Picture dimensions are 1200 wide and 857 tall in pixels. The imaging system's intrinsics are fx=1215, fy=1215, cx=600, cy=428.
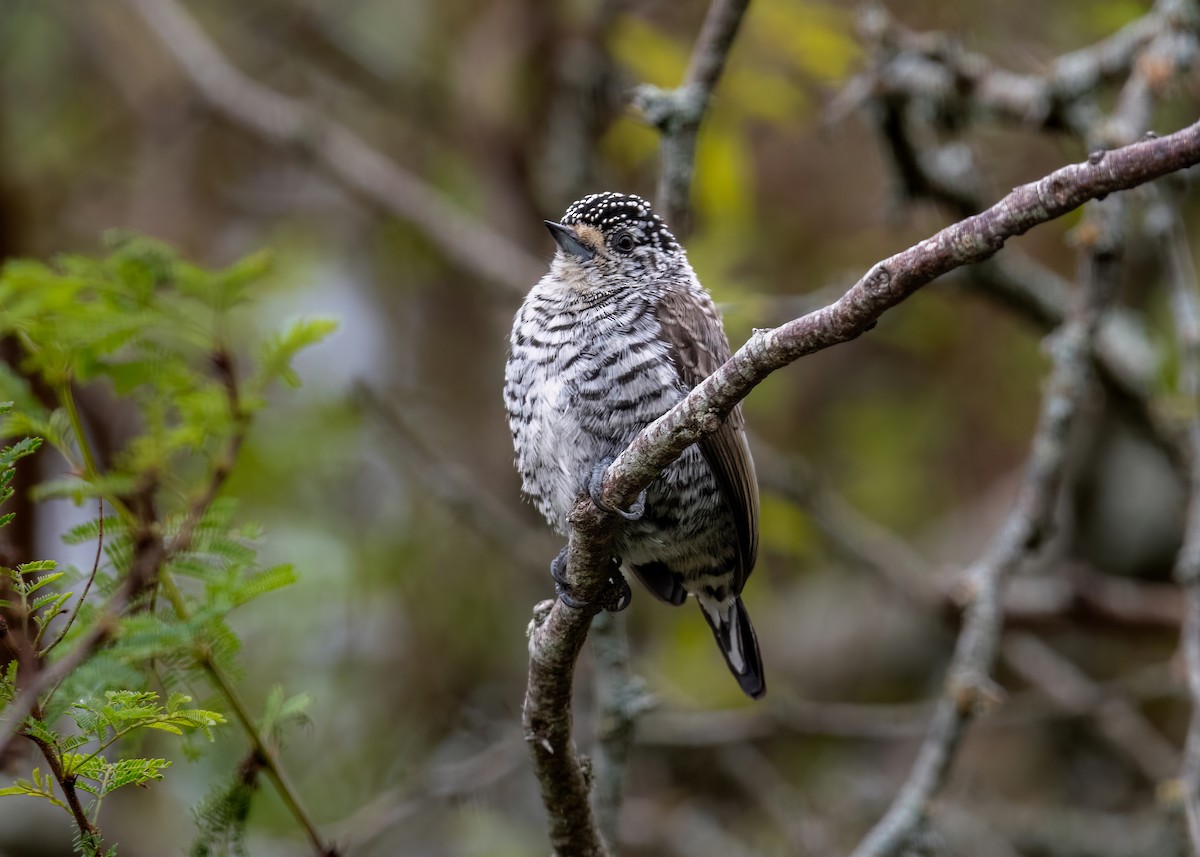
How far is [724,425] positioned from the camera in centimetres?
342

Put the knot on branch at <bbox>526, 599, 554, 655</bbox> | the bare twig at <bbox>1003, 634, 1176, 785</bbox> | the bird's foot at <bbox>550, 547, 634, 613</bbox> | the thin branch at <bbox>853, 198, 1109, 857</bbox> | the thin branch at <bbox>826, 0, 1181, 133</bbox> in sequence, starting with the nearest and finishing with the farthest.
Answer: the bird's foot at <bbox>550, 547, 634, 613</bbox>, the knot on branch at <bbox>526, 599, 554, 655</bbox>, the thin branch at <bbox>853, 198, 1109, 857</bbox>, the thin branch at <bbox>826, 0, 1181, 133</bbox>, the bare twig at <bbox>1003, 634, 1176, 785</bbox>

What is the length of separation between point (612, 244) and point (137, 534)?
2.12 metres

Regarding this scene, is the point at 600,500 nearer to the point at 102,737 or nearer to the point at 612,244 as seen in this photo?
the point at 102,737

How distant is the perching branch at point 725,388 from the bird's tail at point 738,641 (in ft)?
3.56

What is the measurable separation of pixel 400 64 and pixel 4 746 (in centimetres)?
598

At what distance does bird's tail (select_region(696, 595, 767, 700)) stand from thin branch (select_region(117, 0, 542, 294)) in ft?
7.28

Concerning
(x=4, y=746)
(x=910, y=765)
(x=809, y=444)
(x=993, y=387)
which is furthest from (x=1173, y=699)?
(x=4, y=746)

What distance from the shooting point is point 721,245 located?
18.3ft

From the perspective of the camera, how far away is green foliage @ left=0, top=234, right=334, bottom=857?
2.15 metres

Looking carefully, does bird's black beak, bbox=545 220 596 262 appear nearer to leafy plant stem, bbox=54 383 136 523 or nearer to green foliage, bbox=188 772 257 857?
leafy plant stem, bbox=54 383 136 523

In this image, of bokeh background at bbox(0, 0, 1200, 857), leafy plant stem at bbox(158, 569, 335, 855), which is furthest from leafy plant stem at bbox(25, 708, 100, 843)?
bokeh background at bbox(0, 0, 1200, 857)

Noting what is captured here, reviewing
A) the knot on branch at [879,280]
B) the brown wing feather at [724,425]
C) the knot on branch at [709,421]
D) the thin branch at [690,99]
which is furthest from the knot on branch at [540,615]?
the thin branch at [690,99]

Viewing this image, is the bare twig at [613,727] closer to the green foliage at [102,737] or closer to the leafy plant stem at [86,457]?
the green foliage at [102,737]

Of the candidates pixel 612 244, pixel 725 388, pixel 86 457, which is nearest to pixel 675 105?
pixel 612 244
